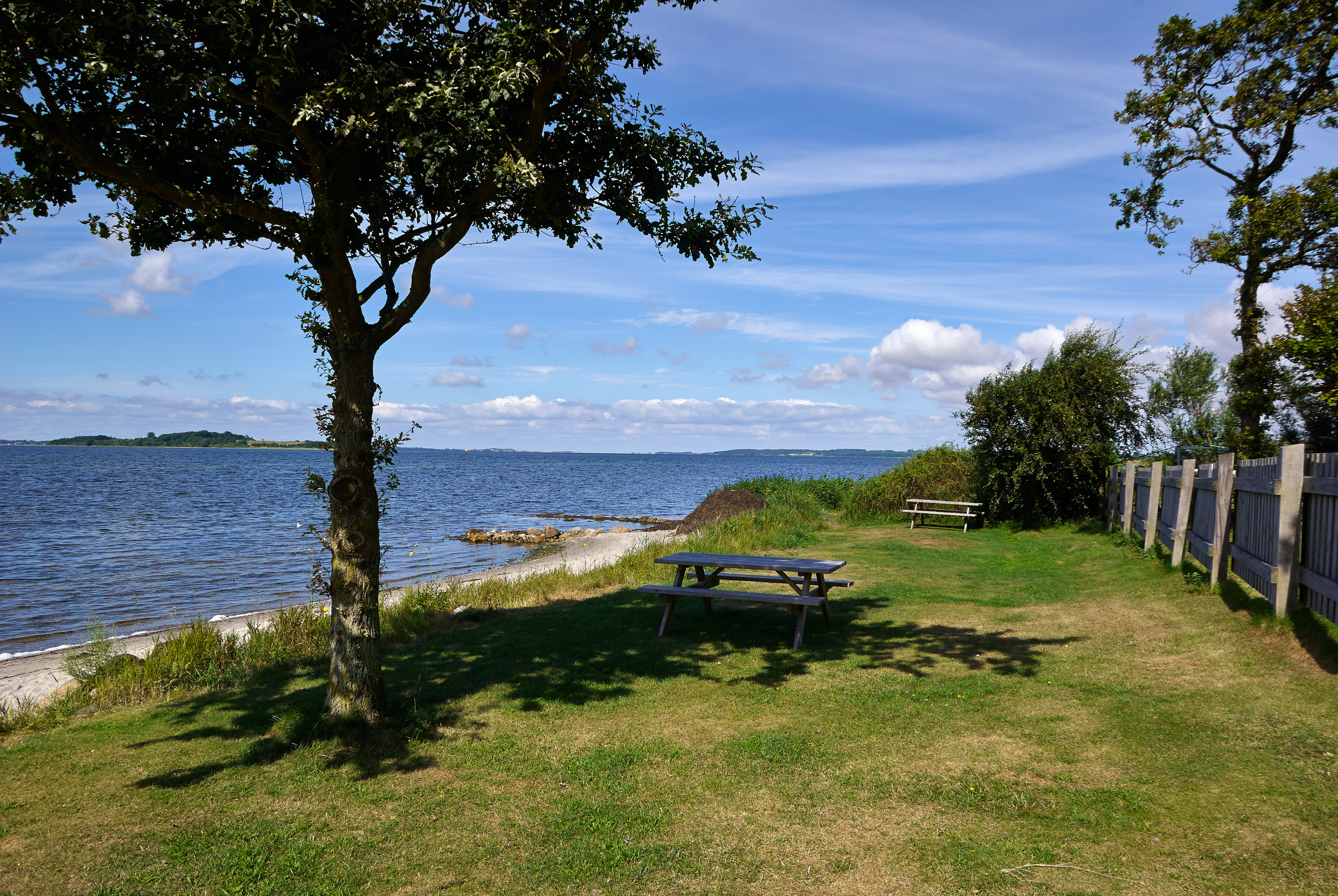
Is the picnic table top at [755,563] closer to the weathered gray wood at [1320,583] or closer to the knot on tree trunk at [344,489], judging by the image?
the knot on tree trunk at [344,489]

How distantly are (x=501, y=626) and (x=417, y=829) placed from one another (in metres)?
4.89

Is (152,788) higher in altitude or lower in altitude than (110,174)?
lower

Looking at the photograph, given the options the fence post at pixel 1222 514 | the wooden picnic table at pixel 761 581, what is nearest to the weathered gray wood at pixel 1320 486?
the fence post at pixel 1222 514

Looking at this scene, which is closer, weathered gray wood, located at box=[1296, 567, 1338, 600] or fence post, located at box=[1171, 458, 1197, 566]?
weathered gray wood, located at box=[1296, 567, 1338, 600]

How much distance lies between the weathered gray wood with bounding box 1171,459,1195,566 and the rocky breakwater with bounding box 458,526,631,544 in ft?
63.2

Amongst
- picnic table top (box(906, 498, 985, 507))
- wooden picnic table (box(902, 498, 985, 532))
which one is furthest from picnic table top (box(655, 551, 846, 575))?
picnic table top (box(906, 498, 985, 507))

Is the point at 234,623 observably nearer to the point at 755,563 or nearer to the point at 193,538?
the point at 755,563

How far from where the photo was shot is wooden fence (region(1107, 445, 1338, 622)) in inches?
250

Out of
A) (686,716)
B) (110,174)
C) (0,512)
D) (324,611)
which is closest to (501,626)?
(324,611)

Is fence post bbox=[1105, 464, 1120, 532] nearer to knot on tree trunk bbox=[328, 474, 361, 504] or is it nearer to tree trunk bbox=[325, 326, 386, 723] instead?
tree trunk bbox=[325, 326, 386, 723]

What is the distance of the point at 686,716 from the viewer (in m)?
6.20

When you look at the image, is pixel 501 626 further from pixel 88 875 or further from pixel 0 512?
pixel 0 512

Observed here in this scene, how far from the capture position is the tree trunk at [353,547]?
5.78 m

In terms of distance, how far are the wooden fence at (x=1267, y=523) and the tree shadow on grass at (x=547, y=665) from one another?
2195 mm
